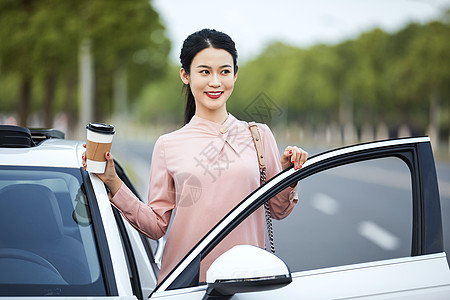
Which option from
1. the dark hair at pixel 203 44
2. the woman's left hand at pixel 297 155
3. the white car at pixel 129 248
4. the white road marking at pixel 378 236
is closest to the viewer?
the white car at pixel 129 248

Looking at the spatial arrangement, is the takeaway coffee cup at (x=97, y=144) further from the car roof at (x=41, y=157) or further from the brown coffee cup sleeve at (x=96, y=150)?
the car roof at (x=41, y=157)

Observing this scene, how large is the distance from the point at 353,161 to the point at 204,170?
0.51 m

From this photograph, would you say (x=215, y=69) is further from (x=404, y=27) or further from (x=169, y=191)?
(x=404, y=27)

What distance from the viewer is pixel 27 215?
2.55 meters

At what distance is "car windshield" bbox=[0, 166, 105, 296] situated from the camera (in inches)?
91.0

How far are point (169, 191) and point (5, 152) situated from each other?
598 mm

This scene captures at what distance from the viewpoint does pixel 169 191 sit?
2.51 metres

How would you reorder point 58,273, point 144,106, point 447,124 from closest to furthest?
point 58,273 → point 447,124 → point 144,106

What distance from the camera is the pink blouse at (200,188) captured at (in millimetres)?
2408

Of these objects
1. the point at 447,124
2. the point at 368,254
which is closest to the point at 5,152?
the point at 368,254

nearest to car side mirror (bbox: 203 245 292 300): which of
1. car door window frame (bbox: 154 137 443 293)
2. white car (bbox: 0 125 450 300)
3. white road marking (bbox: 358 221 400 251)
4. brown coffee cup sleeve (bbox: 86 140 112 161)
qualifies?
white car (bbox: 0 125 450 300)

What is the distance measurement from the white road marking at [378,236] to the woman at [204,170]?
20.2 feet

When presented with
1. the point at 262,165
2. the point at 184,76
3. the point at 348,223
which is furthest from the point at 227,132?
the point at 348,223

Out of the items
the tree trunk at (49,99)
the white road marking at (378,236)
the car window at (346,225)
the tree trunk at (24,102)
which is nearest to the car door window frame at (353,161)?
the car window at (346,225)
